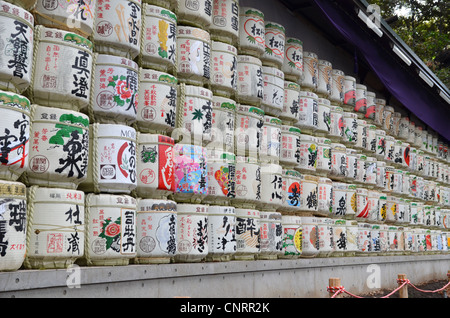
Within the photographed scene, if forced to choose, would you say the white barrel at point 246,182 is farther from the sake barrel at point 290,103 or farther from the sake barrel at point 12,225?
the sake barrel at point 12,225

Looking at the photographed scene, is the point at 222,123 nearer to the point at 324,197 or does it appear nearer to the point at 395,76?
the point at 324,197

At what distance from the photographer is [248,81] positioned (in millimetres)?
6156

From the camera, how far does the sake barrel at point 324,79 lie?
26.1ft

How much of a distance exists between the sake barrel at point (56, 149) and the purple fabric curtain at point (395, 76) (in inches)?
170

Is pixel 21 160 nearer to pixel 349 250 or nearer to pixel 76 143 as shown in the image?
pixel 76 143

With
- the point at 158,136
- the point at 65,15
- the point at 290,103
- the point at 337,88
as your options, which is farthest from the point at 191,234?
the point at 337,88

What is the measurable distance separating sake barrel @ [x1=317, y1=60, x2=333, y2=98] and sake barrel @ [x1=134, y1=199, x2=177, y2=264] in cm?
406

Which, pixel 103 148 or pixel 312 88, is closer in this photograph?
pixel 103 148

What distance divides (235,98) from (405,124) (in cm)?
618

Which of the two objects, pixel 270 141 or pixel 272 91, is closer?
pixel 270 141

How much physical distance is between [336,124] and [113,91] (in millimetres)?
4638

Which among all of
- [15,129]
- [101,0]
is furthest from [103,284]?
[101,0]

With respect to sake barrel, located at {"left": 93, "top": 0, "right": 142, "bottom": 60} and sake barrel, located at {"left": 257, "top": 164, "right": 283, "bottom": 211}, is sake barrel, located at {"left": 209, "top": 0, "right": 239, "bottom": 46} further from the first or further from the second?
sake barrel, located at {"left": 257, "top": 164, "right": 283, "bottom": 211}

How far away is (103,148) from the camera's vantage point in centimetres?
429
